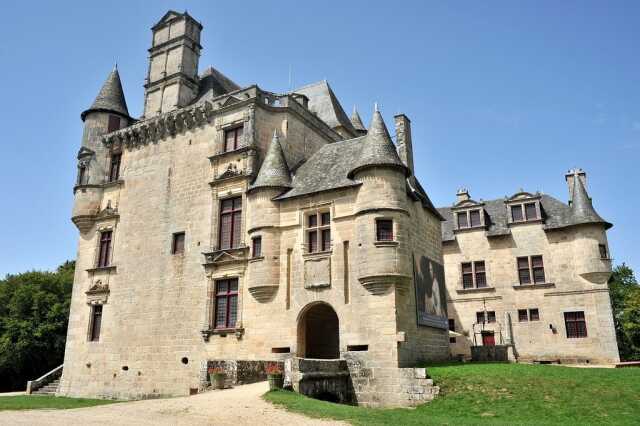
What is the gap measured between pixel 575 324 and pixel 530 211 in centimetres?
689

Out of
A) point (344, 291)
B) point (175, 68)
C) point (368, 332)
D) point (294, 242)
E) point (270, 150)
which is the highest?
point (175, 68)

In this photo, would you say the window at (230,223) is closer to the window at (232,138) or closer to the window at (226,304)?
the window at (226,304)

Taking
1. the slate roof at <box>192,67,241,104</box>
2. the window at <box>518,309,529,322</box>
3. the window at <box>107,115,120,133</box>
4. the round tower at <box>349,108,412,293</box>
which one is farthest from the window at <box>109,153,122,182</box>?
the window at <box>518,309,529,322</box>

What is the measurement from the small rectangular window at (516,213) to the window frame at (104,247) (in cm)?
2295

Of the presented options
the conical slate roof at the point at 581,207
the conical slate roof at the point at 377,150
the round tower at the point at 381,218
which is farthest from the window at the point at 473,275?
the conical slate roof at the point at 377,150

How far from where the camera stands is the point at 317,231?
19406 mm

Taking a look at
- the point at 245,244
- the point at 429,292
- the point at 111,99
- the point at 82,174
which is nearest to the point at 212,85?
the point at 111,99

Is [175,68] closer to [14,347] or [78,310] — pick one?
[78,310]

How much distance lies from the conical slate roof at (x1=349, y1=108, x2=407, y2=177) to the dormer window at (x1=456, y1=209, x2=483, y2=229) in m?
14.6

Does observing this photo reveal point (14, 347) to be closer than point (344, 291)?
No

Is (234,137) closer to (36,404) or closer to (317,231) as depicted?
(317,231)

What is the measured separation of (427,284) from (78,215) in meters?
18.3

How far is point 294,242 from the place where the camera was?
1970 cm

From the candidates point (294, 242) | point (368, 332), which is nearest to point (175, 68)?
point (294, 242)
